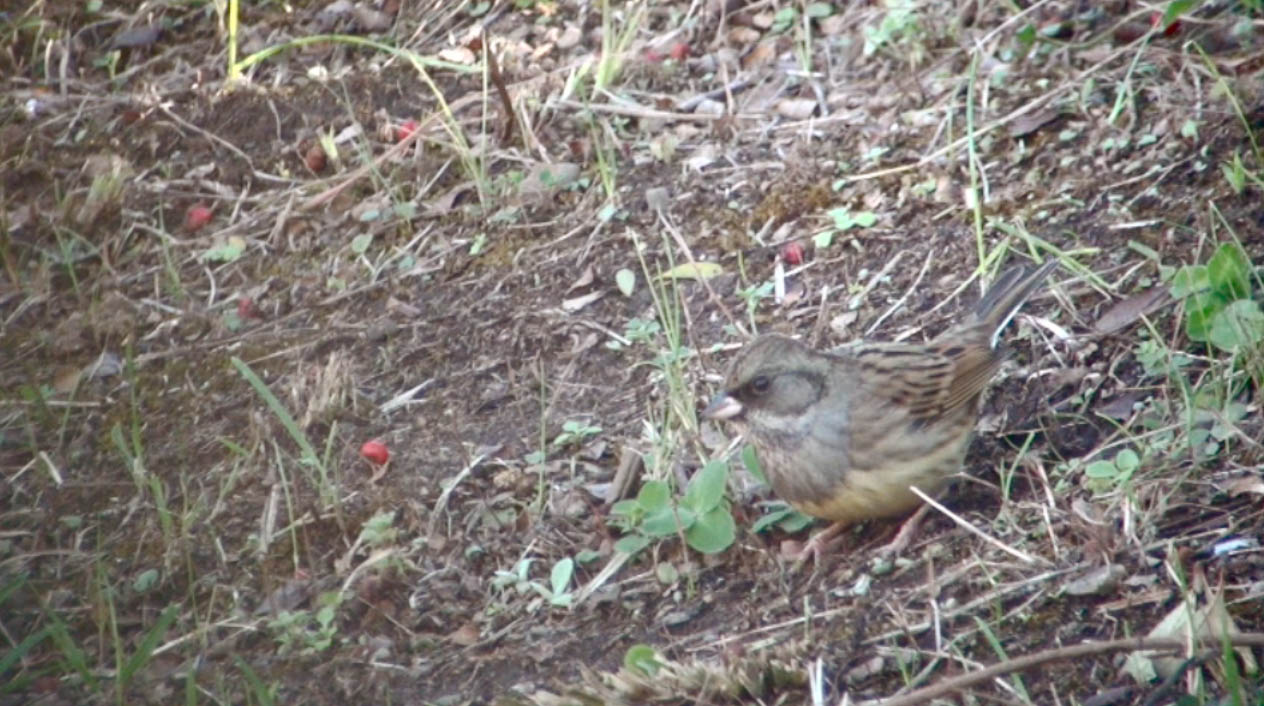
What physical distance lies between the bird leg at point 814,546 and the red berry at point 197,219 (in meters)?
2.78

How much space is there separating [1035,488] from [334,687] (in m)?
1.79

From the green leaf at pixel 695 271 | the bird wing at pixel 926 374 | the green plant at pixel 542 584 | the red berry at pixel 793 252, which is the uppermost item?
the bird wing at pixel 926 374

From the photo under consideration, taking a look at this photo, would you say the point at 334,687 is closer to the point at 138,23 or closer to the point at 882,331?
the point at 882,331

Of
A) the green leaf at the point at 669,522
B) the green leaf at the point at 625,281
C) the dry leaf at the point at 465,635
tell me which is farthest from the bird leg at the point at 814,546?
the green leaf at the point at 625,281

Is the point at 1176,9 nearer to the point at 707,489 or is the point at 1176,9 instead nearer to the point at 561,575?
the point at 707,489

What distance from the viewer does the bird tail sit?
4766mm

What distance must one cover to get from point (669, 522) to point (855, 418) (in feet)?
1.89

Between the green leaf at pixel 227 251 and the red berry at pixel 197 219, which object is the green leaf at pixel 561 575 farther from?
the red berry at pixel 197 219

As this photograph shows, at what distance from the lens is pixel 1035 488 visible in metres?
4.28

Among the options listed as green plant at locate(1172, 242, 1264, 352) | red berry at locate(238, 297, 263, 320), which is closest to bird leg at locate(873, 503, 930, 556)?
green plant at locate(1172, 242, 1264, 352)

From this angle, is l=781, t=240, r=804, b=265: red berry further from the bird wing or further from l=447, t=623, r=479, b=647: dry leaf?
l=447, t=623, r=479, b=647: dry leaf

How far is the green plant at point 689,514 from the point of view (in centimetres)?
437

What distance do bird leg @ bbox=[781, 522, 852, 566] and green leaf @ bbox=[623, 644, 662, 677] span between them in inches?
24.1

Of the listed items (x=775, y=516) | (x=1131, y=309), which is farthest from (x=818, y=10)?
(x=775, y=516)
